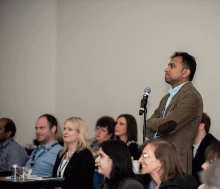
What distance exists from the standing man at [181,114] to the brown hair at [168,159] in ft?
1.26

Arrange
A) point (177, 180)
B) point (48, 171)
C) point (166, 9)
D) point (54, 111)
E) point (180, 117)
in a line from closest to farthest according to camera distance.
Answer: point (177, 180)
point (180, 117)
point (48, 171)
point (166, 9)
point (54, 111)

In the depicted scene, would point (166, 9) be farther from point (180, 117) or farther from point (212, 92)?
point (180, 117)

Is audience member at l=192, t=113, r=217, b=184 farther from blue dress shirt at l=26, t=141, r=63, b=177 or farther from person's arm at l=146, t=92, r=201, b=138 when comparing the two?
blue dress shirt at l=26, t=141, r=63, b=177

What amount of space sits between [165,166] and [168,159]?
4 centimetres

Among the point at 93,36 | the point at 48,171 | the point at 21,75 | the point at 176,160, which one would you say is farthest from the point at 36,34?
the point at 176,160

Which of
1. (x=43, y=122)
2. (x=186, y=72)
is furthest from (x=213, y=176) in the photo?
(x=43, y=122)

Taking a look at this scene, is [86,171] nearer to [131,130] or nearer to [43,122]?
[43,122]

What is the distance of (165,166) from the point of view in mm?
1926

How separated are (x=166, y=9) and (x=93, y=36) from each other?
146cm

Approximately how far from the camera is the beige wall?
4617 mm

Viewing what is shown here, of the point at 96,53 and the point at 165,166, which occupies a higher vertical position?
the point at 96,53

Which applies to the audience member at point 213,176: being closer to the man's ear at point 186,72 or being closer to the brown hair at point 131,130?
the man's ear at point 186,72

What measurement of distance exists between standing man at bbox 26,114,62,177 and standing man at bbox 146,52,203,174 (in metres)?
1.45

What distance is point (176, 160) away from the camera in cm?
193
